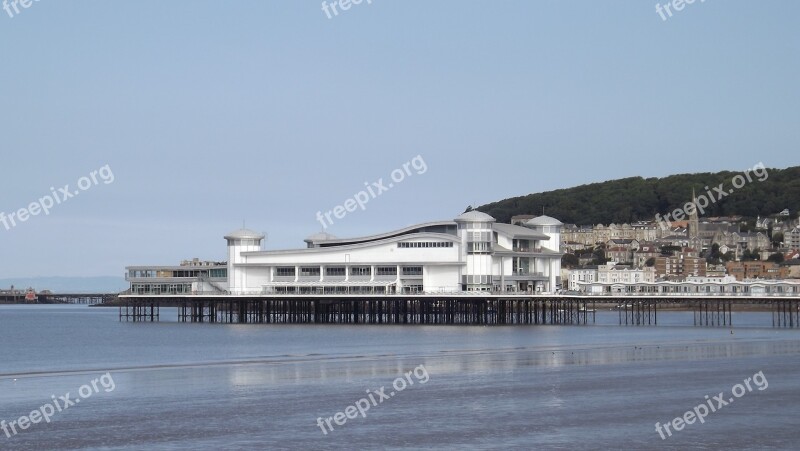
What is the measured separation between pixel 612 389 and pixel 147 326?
66779mm

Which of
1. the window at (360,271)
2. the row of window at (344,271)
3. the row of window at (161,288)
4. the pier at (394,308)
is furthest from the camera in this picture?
the row of window at (161,288)

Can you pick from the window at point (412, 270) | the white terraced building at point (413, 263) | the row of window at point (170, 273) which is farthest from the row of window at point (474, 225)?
the row of window at point (170, 273)

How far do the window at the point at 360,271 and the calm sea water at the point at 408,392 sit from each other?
22881mm

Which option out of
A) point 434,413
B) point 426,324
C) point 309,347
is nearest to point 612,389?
point 434,413

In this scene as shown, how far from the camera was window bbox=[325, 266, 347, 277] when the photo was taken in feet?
338

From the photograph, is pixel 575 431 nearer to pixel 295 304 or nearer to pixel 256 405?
pixel 256 405

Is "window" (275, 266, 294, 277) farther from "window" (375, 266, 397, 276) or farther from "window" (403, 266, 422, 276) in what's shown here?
"window" (403, 266, 422, 276)

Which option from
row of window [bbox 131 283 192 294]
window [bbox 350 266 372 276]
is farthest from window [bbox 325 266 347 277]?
row of window [bbox 131 283 192 294]

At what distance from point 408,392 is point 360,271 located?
189 feet

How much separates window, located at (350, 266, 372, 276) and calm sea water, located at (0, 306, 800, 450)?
2288 centimetres

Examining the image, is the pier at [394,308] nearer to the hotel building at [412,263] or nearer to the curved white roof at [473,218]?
the hotel building at [412,263]

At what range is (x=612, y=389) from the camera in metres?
46.3

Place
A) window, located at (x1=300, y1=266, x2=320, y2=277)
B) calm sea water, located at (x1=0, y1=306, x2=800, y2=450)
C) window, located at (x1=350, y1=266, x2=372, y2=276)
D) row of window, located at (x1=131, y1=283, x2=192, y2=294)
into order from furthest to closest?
row of window, located at (x1=131, y1=283, x2=192, y2=294) → window, located at (x1=300, y1=266, x2=320, y2=277) → window, located at (x1=350, y1=266, x2=372, y2=276) → calm sea water, located at (x1=0, y1=306, x2=800, y2=450)

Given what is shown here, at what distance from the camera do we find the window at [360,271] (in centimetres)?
10231
